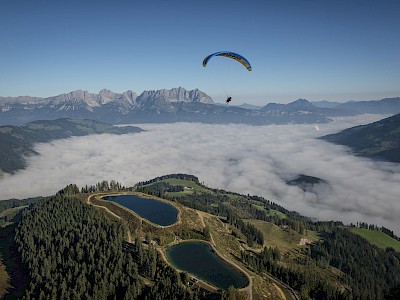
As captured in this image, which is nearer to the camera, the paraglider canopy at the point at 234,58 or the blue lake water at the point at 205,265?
the paraglider canopy at the point at 234,58

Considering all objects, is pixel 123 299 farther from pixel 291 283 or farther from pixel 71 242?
pixel 291 283

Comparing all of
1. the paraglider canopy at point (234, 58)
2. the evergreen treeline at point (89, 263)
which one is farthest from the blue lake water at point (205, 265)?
the paraglider canopy at point (234, 58)

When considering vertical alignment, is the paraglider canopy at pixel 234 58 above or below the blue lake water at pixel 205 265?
above

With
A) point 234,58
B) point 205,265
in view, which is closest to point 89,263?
point 205,265

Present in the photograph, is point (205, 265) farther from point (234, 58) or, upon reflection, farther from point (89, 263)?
point (234, 58)

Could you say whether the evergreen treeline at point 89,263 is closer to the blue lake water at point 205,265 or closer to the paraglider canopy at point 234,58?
→ the blue lake water at point 205,265

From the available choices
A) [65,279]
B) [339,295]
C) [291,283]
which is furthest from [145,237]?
[339,295]
